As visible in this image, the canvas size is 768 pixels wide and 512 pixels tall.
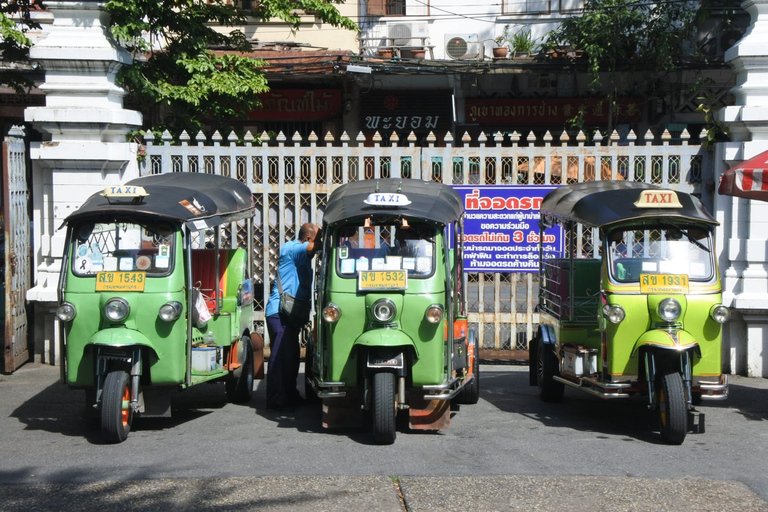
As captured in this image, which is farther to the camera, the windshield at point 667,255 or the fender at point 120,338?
the windshield at point 667,255

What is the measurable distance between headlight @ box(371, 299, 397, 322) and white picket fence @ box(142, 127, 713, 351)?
3.09 metres

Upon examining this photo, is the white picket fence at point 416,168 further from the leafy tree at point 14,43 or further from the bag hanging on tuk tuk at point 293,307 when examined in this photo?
the leafy tree at point 14,43

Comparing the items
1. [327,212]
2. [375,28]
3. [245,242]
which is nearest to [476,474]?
[327,212]

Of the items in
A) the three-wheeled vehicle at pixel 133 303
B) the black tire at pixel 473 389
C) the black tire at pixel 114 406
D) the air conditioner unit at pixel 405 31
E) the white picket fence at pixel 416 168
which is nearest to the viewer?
the black tire at pixel 114 406

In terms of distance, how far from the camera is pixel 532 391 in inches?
366

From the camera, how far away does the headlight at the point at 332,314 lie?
7129 mm

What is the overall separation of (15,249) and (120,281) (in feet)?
10.9

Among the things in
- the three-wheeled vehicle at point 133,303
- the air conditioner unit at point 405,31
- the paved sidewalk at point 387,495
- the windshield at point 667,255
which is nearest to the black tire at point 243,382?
the three-wheeled vehicle at point 133,303

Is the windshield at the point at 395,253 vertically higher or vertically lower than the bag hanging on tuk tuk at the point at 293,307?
higher

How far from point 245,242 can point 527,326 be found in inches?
133

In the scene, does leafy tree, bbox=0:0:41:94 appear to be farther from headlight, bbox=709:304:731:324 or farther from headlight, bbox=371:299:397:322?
headlight, bbox=709:304:731:324

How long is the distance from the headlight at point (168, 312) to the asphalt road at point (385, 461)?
957 mm

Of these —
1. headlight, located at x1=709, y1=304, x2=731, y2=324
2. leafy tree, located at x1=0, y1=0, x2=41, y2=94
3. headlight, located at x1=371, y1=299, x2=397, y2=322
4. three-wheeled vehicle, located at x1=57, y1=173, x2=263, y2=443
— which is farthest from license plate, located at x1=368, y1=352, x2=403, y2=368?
leafy tree, located at x1=0, y1=0, x2=41, y2=94

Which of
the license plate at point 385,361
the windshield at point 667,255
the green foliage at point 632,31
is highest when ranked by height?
the green foliage at point 632,31
